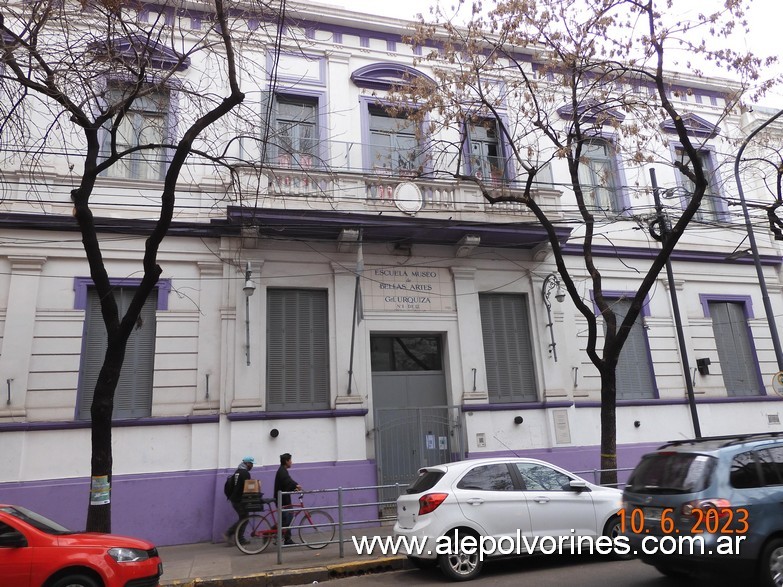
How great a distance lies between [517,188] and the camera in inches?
570

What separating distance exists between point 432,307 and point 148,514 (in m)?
7.22

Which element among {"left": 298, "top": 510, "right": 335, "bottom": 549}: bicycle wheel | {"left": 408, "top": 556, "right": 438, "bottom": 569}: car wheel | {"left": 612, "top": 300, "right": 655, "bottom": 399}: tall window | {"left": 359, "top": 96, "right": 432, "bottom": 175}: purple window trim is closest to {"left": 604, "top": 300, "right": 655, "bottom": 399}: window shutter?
{"left": 612, "top": 300, "right": 655, "bottom": 399}: tall window

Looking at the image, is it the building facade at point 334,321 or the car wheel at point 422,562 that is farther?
the building facade at point 334,321

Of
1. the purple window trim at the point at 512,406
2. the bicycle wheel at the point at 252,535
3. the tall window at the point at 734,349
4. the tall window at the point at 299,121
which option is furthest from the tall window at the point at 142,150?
the tall window at the point at 734,349

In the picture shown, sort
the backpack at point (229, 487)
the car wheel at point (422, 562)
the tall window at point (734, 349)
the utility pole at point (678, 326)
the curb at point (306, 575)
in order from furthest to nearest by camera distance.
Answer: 1. the tall window at point (734, 349)
2. the utility pole at point (678, 326)
3. the backpack at point (229, 487)
4. the curb at point (306, 575)
5. the car wheel at point (422, 562)

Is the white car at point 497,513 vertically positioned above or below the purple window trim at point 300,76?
below

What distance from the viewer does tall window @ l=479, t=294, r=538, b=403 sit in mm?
13516

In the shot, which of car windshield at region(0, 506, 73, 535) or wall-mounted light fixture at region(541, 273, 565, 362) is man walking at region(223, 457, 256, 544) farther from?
wall-mounted light fixture at region(541, 273, 565, 362)

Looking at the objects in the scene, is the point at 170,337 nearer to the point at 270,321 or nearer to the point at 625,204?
the point at 270,321

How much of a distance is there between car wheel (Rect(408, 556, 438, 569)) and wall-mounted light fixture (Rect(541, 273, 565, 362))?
22.1 feet

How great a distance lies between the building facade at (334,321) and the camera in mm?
11070

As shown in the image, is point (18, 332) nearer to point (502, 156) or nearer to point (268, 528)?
point (268, 528)

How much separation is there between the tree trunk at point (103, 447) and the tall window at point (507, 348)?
8.25m

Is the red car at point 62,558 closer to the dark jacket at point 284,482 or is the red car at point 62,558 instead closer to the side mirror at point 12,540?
the side mirror at point 12,540
